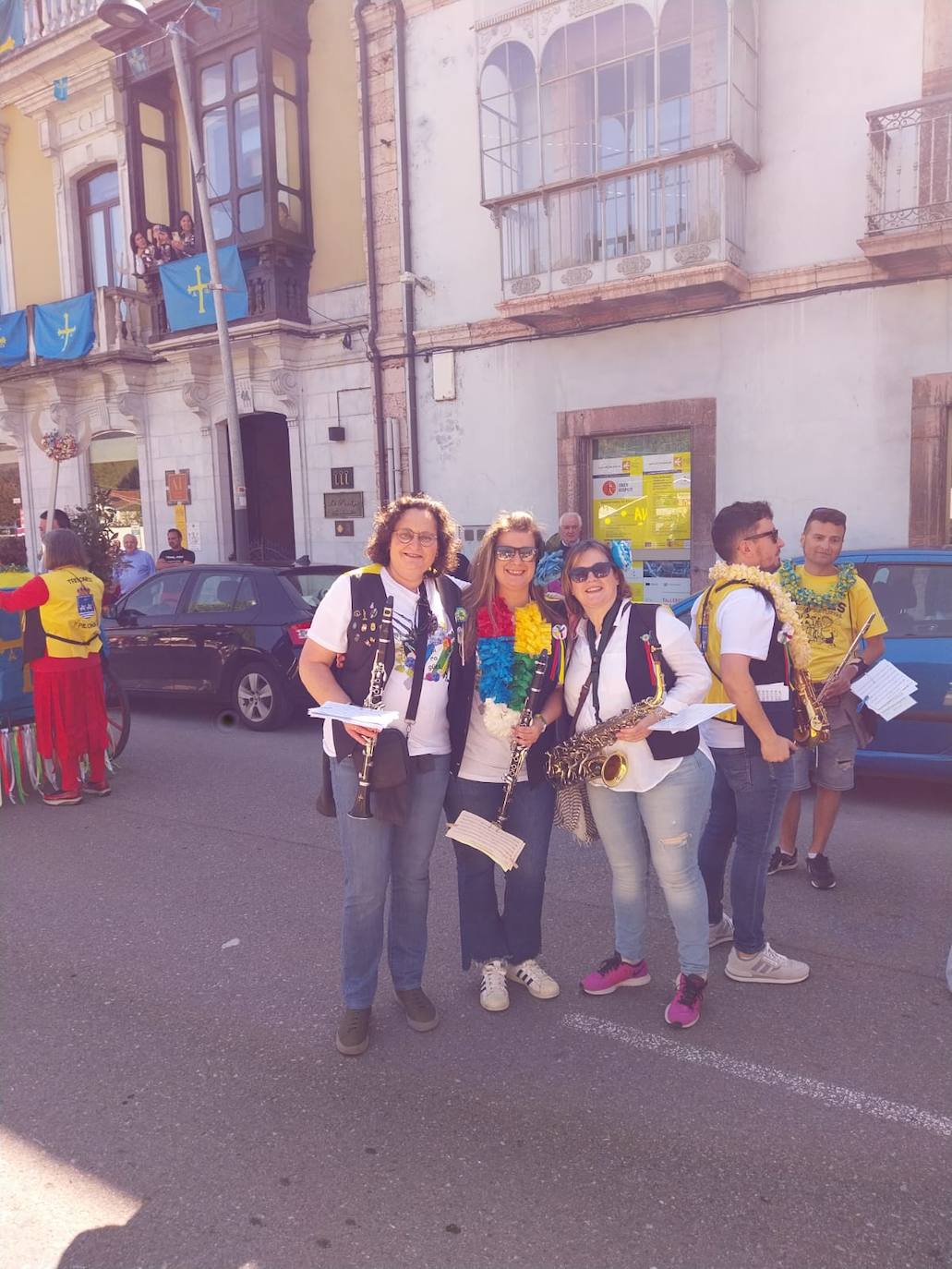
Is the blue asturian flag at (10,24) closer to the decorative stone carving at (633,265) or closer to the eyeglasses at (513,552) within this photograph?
A: the decorative stone carving at (633,265)

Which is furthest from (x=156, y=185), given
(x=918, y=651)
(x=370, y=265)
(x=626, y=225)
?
(x=918, y=651)

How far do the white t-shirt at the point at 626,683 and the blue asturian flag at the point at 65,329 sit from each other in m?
14.7

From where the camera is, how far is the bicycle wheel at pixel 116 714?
24.8 ft

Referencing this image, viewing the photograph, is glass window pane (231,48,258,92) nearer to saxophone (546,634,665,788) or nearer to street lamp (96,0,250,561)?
street lamp (96,0,250,561)

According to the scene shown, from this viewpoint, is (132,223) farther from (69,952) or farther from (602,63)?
(69,952)

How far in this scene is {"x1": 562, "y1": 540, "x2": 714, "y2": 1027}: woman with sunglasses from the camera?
3.26 metres

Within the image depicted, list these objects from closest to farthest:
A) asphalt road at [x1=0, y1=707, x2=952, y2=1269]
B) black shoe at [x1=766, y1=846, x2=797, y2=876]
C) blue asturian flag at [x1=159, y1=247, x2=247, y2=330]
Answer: asphalt road at [x1=0, y1=707, x2=952, y2=1269] < black shoe at [x1=766, y1=846, x2=797, y2=876] < blue asturian flag at [x1=159, y1=247, x2=247, y2=330]

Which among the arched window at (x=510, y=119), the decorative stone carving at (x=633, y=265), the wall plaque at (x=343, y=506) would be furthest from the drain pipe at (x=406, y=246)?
the decorative stone carving at (x=633, y=265)

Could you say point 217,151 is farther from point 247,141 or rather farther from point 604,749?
point 604,749

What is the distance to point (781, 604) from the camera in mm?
3531

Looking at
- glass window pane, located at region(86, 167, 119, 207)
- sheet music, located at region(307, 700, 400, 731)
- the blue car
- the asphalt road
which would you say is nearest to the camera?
the asphalt road

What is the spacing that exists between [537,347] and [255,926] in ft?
30.8

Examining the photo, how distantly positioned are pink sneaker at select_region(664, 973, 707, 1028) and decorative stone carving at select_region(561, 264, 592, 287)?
9138mm

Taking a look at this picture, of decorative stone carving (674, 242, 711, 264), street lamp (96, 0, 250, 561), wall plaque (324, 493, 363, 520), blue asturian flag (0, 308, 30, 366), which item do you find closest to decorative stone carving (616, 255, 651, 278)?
decorative stone carving (674, 242, 711, 264)
